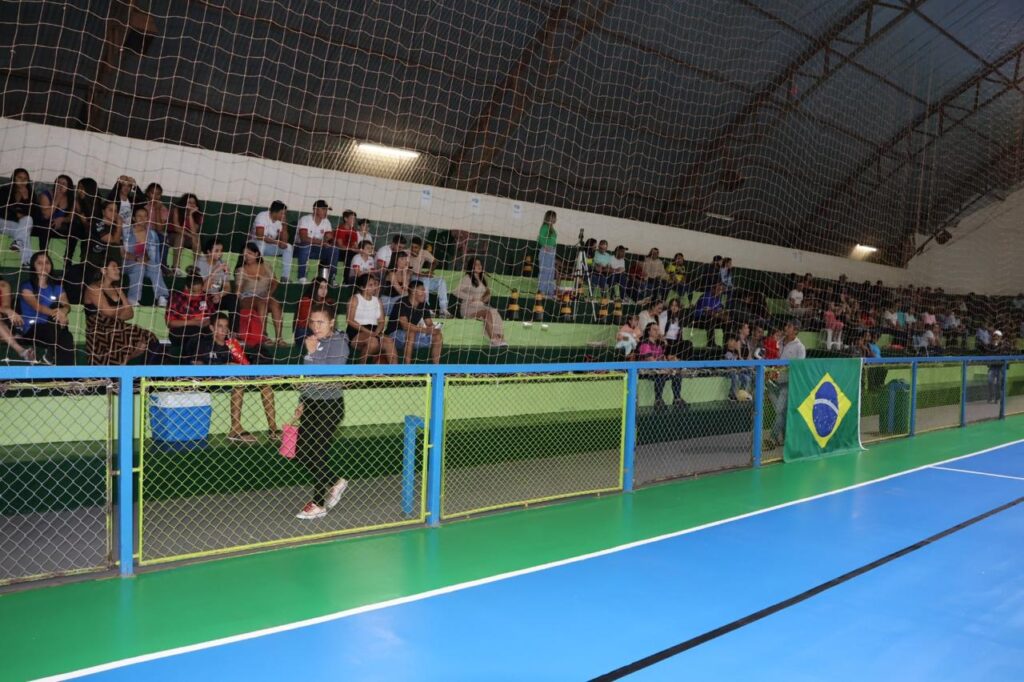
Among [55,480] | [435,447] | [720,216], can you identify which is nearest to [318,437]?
[435,447]

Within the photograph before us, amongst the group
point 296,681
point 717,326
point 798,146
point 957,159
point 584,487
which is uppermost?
point 957,159

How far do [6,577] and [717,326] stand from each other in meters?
12.0

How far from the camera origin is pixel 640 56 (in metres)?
14.7

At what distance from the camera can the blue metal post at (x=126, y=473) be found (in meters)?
4.72

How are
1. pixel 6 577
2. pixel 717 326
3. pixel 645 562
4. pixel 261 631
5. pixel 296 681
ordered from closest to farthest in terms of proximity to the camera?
pixel 296 681 → pixel 261 631 → pixel 6 577 → pixel 645 562 → pixel 717 326

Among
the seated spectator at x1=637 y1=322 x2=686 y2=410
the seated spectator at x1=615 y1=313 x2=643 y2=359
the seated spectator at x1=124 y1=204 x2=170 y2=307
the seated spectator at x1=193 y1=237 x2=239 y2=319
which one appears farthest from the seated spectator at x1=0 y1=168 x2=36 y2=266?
the seated spectator at x1=615 y1=313 x2=643 y2=359

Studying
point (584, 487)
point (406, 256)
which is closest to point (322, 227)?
point (406, 256)

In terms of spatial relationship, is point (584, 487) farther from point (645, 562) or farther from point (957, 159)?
point (957, 159)

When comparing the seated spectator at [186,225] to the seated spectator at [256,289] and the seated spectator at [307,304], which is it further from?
the seated spectator at [307,304]

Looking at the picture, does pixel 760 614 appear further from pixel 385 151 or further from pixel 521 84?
pixel 521 84

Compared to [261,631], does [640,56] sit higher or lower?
higher

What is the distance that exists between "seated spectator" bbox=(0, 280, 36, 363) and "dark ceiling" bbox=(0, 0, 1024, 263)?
4204 mm

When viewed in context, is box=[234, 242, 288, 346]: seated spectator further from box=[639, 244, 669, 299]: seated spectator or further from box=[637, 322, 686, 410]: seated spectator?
box=[639, 244, 669, 299]: seated spectator

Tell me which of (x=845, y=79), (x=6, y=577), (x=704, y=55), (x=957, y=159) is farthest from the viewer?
(x=957, y=159)
